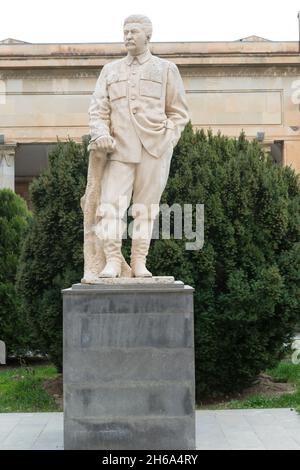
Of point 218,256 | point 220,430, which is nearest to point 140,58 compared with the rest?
point 218,256

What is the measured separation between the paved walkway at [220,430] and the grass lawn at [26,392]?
0.63 meters

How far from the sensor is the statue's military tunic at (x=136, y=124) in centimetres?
698

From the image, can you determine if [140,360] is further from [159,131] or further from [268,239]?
[268,239]

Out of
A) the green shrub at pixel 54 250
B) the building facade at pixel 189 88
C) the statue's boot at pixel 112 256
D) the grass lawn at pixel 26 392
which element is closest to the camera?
the statue's boot at pixel 112 256

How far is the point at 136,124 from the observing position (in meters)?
6.99

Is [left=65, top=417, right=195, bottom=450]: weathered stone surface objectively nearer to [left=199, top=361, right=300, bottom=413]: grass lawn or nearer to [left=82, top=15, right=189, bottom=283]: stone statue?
[left=82, top=15, right=189, bottom=283]: stone statue

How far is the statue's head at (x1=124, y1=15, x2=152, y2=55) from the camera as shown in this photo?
7.05 meters

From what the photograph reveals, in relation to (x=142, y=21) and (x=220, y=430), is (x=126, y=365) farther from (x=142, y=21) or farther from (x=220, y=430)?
(x=142, y=21)

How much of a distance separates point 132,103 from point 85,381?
2.81m

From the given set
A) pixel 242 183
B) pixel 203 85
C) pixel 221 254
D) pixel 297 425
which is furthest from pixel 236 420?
pixel 203 85

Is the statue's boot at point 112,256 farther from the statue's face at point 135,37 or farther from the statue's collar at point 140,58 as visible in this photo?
the statue's face at point 135,37

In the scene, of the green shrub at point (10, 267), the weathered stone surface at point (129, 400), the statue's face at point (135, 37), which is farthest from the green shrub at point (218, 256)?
the statue's face at point (135, 37)

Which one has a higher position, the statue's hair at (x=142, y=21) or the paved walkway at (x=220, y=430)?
the statue's hair at (x=142, y=21)

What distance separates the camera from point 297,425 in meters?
8.20
